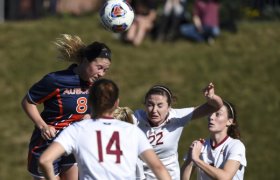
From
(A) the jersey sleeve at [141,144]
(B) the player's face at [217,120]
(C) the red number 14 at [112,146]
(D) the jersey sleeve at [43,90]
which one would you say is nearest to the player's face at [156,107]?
(B) the player's face at [217,120]

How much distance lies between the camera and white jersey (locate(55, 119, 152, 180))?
5957 millimetres

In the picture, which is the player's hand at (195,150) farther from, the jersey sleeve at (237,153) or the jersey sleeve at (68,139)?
the jersey sleeve at (68,139)

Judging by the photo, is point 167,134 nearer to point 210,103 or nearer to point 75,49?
point 210,103

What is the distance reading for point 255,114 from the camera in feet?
52.8

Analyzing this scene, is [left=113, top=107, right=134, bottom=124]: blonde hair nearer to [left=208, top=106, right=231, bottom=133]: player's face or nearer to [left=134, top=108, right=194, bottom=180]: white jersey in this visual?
[left=134, top=108, right=194, bottom=180]: white jersey

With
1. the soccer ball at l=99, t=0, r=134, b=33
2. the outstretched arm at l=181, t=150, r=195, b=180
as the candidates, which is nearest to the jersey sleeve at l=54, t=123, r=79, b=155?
the outstretched arm at l=181, t=150, r=195, b=180

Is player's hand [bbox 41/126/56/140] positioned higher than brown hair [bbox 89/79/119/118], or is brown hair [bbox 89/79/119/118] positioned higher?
brown hair [bbox 89/79/119/118]

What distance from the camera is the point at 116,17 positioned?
8.06 metres

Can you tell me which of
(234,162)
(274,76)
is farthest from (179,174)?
(274,76)

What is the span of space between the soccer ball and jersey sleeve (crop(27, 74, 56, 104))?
0.85 m

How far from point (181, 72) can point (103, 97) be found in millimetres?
10810

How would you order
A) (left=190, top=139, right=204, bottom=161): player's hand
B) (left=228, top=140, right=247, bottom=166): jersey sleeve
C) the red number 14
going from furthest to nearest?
1. (left=228, top=140, right=247, bottom=166): jersey sleeve
2. (left=190, top=139, right=204, bottom=161): player's hand
3. the red number 14

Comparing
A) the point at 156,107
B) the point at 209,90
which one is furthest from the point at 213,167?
the point at 156,107

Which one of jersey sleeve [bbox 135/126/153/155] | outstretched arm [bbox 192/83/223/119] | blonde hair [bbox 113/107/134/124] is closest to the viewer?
jersey sleeve [bbox 135/126/153/155]
